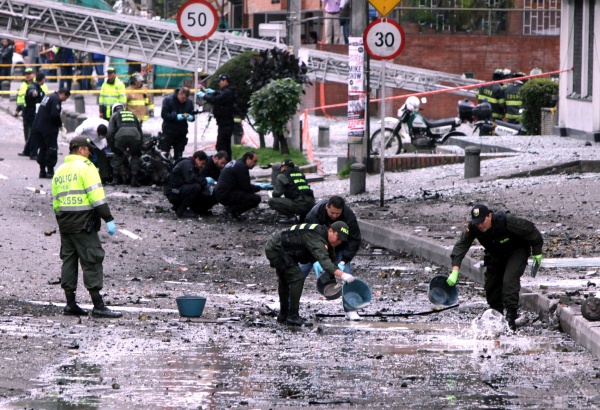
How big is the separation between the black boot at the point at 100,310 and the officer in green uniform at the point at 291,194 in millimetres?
6643

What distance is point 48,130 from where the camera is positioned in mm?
22641

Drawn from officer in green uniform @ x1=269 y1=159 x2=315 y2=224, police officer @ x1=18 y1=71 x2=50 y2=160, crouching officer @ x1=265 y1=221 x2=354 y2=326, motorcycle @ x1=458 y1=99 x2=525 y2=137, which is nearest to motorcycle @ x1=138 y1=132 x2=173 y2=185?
officer in green uniform @ x1=269 y1=159 x2=315 y2=224

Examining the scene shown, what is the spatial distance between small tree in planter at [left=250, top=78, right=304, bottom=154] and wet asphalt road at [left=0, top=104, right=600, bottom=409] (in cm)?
1000

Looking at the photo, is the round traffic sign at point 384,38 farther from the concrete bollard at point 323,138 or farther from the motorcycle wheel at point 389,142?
the concrete bollard at point 323,138

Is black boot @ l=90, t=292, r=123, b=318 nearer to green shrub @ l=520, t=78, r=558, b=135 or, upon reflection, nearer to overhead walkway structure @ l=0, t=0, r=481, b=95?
green shrub @ l=520, t=78, r=558, b=135

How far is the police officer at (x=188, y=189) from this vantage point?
18.8 m

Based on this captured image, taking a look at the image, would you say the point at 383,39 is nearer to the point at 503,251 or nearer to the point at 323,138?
the point at 503,251

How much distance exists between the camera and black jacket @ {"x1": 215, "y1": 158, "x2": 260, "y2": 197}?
18.5m

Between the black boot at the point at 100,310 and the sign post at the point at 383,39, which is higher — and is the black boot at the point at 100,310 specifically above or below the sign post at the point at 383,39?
below

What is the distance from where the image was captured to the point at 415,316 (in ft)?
38.7

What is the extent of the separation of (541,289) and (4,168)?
14442mm

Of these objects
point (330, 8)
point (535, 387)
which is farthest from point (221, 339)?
point (330, 8)

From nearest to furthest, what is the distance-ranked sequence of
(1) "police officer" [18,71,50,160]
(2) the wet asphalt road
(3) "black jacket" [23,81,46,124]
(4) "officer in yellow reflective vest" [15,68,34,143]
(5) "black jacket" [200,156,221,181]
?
1. (2) the wet asphalt road
2. (5) "black jacket" [200,156,221,181]
3. (1) "police officer" [18,71,50,160]
4. (3) "black jacket" [23,81,46,124]
5. (4) "officer in yellow reflective vest" [15,68,34,143]

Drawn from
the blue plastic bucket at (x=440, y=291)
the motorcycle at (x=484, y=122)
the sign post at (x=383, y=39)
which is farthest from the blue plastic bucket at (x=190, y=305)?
the motorcycle at (x=484, y=122)
